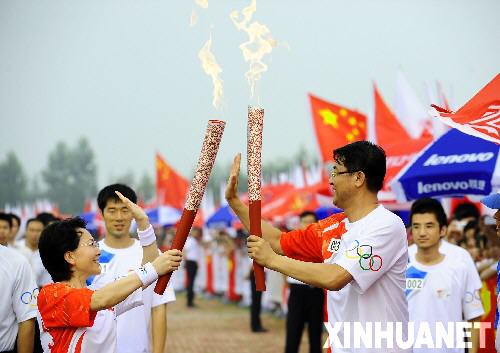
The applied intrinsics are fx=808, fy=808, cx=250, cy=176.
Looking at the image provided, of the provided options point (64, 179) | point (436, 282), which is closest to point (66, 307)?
point (436, 282)

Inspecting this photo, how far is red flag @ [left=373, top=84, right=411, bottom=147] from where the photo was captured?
10.3 meters

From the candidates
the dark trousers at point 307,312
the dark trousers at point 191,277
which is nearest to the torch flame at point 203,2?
the dark trousers at point 307,312

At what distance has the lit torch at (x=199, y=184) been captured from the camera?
3555 millimetres

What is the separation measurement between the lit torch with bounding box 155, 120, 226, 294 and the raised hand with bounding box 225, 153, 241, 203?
0.23 metres

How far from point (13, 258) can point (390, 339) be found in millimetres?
2232

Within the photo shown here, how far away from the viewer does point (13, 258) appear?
14.9 feet

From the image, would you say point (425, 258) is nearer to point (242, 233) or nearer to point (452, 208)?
point (452, 208)

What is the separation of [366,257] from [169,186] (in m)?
15.7

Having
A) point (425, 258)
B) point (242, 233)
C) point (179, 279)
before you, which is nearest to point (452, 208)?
point (425, 258)

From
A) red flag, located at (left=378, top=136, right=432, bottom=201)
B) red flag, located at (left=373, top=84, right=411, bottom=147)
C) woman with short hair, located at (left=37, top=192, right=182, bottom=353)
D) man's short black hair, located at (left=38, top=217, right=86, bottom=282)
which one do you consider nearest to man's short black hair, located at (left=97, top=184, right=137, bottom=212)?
woman with short hair, located at (left=37, top=192, right=182, bottom=353)

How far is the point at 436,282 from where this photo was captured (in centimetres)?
530

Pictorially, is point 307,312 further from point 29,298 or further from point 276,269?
point 276,269

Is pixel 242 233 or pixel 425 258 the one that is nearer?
pixel 425 258

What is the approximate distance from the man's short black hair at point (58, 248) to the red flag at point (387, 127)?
7001 millimetres
